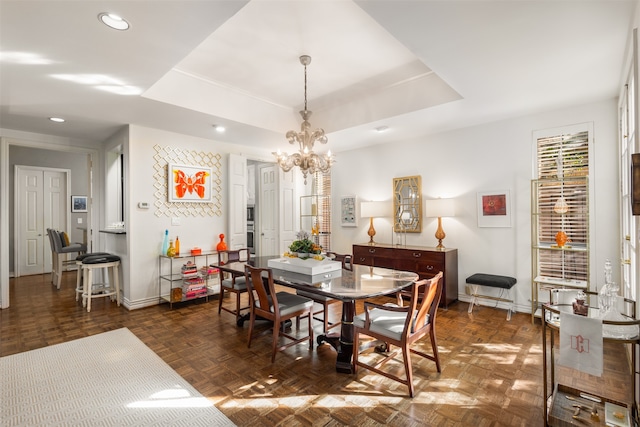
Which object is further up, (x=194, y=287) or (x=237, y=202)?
(x=237, y=202)

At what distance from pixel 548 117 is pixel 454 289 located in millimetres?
2610

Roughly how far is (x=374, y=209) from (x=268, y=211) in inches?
90.0

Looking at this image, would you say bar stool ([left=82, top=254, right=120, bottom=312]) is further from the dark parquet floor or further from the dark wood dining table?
the dark wood dining table

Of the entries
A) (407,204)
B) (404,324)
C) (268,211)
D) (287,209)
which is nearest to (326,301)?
(404,324)

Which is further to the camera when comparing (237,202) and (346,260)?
(237,202)

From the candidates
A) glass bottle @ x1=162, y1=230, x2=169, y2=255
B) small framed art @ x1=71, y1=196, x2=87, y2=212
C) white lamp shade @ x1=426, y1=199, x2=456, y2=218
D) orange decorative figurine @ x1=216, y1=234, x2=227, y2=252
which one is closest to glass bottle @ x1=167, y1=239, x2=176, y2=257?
glass bottle @ x1=162, y1=230, x2=169, y2=255

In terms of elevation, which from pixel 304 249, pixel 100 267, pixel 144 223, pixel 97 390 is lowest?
pixel 97 390

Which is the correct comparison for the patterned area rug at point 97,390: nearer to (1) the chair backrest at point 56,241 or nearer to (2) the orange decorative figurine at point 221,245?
(2) the orange decorative figurine at point 221,245

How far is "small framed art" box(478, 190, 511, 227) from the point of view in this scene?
4281 millimetres

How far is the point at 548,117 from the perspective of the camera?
397cm

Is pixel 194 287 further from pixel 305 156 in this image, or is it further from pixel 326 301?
pixel 305 156

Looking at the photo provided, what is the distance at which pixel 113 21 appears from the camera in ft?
6.90

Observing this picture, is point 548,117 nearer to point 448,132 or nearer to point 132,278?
point 448,132

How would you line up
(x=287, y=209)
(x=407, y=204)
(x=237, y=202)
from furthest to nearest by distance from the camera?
(x=287, y=209) < (x=237, y=202) < (x=407, y=204)
